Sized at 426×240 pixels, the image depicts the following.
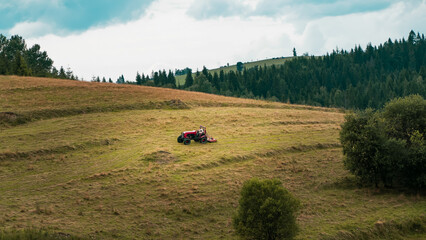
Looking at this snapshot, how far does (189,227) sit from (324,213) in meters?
11.3

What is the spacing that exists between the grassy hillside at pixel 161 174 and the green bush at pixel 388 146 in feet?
6.07

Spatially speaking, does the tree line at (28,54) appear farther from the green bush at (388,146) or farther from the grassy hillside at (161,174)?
the green bush at (388,146)

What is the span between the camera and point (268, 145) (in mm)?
43656

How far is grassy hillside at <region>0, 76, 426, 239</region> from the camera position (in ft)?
86.3

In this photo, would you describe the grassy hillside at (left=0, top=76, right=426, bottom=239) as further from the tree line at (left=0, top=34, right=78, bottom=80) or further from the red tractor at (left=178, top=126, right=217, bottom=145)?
the tree line at (left=0, top=34, right=78, bottom=80)

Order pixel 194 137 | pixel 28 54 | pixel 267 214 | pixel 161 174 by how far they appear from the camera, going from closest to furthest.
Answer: pixel 267 214 → pixel 161 174 → pixel 194 137 → pixel 28 54

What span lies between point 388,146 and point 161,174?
21.8 m

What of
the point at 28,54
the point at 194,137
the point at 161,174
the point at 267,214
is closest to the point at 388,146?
the point at 267,214

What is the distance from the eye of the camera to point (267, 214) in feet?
77.1

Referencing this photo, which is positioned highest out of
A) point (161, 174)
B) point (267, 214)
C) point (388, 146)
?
point (388, 146)

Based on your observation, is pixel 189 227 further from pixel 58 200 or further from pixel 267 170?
pixel 267 170

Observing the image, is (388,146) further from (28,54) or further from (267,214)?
(28,54)

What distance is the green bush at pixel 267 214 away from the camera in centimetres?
2338

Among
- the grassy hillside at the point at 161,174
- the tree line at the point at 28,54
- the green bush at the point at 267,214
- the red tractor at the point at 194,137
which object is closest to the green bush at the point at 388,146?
the grassy hillside at the point at 161,174
